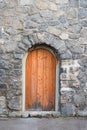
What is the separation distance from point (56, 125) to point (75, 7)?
2693mm

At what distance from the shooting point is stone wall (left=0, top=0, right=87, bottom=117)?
7488 mm

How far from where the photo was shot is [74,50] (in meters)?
7.54

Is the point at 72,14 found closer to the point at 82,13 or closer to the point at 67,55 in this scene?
the point at 82,13

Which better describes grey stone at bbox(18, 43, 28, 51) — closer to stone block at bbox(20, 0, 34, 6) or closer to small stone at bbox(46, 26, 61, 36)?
small stone at bbox(46, 26, 61, 36)

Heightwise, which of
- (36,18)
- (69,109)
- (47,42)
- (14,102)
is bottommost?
(69,109)

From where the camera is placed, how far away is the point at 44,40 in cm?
750

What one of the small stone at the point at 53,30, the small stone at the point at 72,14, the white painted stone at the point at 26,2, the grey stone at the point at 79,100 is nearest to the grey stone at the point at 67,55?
the small stone at the point at 53,30

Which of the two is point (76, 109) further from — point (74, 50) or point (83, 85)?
point (74, 50)

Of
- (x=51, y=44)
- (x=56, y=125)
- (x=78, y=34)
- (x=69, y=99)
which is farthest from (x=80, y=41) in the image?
(x=56, y=125)

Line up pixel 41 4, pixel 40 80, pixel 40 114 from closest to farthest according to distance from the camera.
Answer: pixel 41 4 < pixel 40 114 < pixel 40 80

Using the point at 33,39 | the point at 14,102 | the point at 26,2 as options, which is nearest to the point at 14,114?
the point at 14,102

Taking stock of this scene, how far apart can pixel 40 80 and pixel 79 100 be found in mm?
1027

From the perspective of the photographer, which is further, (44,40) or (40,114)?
(40,114)

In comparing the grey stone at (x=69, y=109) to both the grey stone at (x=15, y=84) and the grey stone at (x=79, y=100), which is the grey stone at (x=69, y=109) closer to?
the grey stone at (x=79, y=100)
